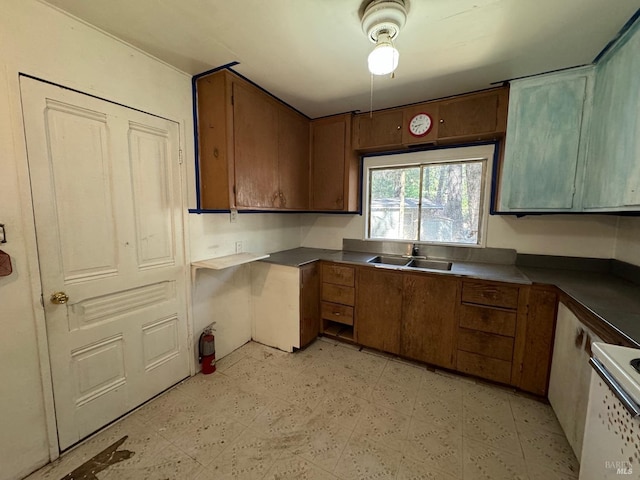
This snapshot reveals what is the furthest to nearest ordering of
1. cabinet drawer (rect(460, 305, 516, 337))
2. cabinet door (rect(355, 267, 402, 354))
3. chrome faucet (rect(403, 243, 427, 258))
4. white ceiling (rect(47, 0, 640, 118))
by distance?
chrome faucet (rect(403, 243, 427, 258)), cabinet door (rect(355, 267, 402, 354)), cabinet drawer (rect(460, 305, 516, 337)), white ceiling (rect(47, 0, 640, 118))

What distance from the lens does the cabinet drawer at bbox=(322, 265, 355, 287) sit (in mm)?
2518

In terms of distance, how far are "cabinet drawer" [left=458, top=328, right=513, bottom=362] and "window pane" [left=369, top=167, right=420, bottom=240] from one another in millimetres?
1071

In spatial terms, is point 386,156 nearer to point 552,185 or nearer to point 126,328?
point 552,185

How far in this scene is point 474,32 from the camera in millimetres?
1437

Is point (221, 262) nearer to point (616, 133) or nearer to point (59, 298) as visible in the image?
point (59, 298)

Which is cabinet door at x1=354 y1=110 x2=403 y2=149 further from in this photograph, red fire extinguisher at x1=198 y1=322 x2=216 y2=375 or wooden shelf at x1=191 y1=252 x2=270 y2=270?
red fire extinguisher at x1=198 y1=322 x2=216 y2=375

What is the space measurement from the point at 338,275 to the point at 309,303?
40 cm

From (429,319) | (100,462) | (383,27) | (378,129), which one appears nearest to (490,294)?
(429,319)

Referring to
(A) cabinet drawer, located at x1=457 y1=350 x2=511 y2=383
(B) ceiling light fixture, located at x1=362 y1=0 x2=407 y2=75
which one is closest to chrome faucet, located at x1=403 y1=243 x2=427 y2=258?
(A) cabinet drawer, located at x1=457 y1=350 x2=511 y2=383

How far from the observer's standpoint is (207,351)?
2107 mm

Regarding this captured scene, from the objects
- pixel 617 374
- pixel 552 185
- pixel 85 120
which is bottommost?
pixel 617 374

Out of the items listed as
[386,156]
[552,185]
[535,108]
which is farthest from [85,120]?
[552,185]

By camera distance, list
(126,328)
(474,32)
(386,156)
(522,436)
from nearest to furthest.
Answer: (474,32) < (522,436) < (126,328) < (386,156)

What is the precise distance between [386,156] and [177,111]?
200 cm
